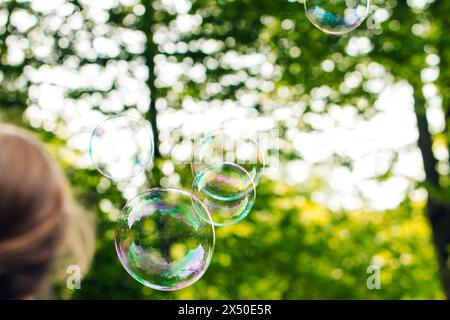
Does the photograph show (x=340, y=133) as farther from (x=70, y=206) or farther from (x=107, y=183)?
(x=70, y=206)

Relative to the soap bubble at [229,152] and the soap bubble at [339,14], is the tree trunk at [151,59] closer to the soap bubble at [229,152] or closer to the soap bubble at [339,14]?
the soap bubble at [229,152]

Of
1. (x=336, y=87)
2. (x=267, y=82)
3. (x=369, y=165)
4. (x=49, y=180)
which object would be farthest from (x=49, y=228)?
(x=369, y=165)

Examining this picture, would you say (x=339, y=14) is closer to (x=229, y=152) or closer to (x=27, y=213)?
(x=229, y=152)

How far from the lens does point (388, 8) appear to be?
313 inches

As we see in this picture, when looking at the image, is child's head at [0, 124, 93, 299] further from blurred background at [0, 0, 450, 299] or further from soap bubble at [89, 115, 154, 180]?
blurred background at [0, 0, 450, 299]

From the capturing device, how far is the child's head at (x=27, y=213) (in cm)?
124

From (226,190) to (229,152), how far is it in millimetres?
936

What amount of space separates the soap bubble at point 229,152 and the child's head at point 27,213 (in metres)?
4.42

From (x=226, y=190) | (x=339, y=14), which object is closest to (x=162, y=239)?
(x=226, y=190)

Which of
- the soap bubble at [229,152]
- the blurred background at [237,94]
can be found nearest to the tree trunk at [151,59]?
the blurred background at [237,94]

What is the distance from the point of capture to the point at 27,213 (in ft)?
4.12

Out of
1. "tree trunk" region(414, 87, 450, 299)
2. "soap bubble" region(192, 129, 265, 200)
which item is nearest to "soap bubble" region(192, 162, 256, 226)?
"soap bubble" region(192, 129, 265, 200)

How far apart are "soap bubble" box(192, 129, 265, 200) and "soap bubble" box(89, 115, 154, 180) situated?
0.46 meters

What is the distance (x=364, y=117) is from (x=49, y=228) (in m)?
7.42
